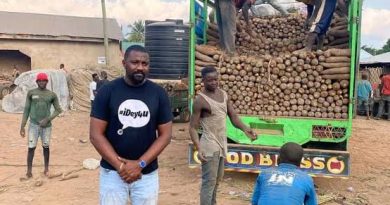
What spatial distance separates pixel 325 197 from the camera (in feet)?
19.7

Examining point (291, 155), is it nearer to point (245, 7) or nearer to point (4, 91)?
point (245, 7)

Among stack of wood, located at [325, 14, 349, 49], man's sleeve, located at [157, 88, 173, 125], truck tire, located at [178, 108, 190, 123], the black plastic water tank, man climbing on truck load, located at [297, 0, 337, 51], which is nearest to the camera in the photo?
man's sleeve, located at [157, 88, 173, 125]

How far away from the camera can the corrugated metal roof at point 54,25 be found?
25812 mm

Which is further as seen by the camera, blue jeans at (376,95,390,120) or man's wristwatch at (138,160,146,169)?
blue jeans at (376,95,390,120)

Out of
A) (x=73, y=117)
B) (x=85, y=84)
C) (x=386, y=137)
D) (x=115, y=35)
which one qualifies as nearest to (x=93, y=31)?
(x=115, y=35)

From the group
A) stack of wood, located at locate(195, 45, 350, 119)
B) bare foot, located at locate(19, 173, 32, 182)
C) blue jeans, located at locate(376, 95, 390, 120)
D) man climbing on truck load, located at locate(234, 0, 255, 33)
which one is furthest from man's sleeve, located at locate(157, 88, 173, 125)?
blue jeans, located at locate(376, 95, 390, 120)

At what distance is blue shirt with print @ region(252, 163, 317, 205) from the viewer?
3.00 metres

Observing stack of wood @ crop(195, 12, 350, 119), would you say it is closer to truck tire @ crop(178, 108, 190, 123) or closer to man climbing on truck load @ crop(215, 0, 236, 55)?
man climbing on truck load @ crop(215, 0, 236, 55)

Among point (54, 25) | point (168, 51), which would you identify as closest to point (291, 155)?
point (168, 51)

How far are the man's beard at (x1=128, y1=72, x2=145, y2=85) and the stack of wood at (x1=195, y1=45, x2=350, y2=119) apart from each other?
3.32 meters

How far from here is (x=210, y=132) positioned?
4.86 m

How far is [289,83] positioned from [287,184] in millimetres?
3286

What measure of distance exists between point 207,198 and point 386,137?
8082 millimetres

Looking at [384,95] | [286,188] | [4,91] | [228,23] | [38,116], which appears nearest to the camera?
[286,188]
